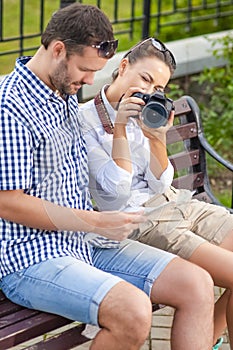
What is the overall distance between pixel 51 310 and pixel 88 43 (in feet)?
2.92

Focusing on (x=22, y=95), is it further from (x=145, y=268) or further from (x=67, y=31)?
(x=145, y=268)

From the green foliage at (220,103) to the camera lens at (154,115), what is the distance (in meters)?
2.38

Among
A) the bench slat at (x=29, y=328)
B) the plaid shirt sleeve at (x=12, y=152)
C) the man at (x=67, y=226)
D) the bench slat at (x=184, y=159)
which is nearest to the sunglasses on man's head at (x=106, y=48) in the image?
the man at (x=67, y=226)

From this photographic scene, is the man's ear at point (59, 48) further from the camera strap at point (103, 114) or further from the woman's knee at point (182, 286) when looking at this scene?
the woman's knee at point (182, 286)

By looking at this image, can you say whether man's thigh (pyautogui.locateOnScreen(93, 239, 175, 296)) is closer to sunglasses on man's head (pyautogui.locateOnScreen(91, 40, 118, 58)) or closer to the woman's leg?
the woman's leg

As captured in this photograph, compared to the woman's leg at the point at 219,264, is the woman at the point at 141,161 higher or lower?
higher

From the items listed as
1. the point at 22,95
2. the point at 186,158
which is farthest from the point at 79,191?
the point at 186,158

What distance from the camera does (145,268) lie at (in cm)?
348

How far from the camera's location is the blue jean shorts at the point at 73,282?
10.6 ft

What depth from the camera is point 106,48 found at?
3.33 m

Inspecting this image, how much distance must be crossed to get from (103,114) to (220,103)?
114 inches

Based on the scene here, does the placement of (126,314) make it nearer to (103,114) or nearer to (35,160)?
(35,160)

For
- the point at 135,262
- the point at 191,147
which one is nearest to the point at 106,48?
the point at 135,262

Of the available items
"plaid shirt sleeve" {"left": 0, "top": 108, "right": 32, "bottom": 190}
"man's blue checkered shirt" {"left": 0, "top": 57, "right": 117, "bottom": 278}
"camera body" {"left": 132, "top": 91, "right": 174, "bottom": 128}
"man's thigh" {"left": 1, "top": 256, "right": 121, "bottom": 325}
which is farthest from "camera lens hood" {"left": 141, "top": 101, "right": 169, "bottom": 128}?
"man's thigh" {"left": 1, "top": 256, "right": 121, "bottom": 325}
